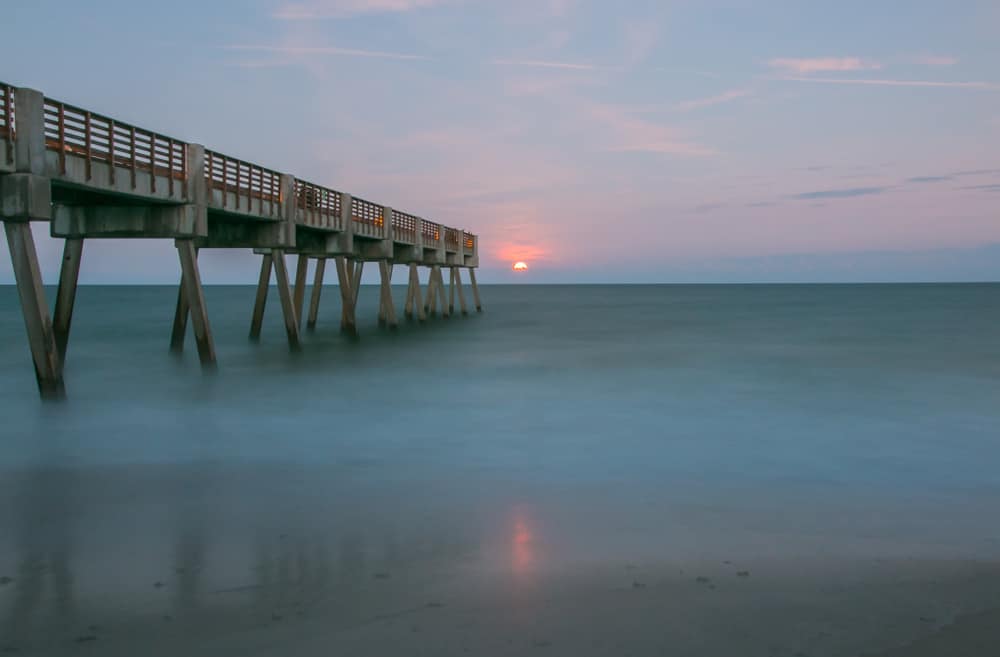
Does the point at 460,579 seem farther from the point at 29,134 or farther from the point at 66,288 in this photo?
the point at 66,288

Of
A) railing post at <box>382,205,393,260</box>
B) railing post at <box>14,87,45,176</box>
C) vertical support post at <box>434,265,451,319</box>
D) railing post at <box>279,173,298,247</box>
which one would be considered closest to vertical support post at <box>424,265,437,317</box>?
vertical support post at <box>434,265,451,319</box>

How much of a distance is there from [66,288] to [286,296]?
30.7 feet

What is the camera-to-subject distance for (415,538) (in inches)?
310

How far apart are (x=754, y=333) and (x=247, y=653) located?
43990 mm

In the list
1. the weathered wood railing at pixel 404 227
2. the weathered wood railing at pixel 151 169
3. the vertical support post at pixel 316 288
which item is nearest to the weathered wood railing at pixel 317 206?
the weathered wood railing at pixel 151 169

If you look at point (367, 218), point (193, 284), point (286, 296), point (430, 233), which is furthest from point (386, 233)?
point (193, 284)

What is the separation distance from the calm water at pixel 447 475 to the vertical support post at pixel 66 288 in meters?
1.43

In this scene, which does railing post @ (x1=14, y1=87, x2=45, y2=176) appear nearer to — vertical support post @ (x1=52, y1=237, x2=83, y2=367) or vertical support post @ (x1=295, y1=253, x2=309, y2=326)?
vertical support post @ (x1=52, y1=237, x2=83, y2=367)

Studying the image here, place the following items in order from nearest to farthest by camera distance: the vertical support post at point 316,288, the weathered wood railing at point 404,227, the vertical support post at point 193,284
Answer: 1. the vertical support post at point 193,284
2. the weathered wood railing at point 404,227
3. the vertical support post at point 316,288

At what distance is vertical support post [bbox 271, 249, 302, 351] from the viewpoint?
26.3 m

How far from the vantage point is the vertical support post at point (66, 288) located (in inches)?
→ 725

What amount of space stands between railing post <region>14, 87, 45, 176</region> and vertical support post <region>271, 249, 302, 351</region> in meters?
11.5

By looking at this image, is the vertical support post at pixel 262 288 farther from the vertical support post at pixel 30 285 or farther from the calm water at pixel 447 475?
the vertical support post at pixel 30 285

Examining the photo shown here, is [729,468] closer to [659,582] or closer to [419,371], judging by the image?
[659,582]
